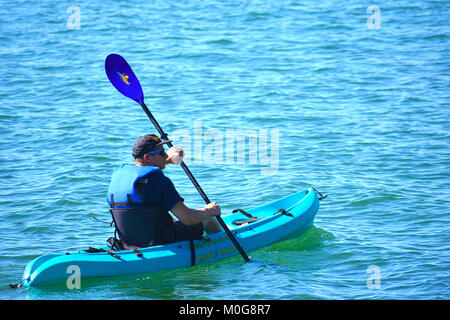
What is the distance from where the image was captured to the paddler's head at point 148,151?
5.36 metres

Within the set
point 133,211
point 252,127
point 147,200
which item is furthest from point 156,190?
point 252,127

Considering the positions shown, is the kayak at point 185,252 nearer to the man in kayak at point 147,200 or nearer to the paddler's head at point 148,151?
the man in kayak at point 147,200

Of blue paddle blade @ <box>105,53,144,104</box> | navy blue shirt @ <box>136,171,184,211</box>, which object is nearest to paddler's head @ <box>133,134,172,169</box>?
navy blue shirt @ <box>136,171,184,211</box>

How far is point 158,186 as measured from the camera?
5281mm

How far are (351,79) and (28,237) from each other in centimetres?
798

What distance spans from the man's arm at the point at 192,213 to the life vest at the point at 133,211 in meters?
0.15

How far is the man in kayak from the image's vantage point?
5297mm

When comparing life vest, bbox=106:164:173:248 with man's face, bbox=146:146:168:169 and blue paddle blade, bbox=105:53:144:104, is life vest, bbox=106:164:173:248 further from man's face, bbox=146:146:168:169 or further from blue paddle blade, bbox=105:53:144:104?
blue paddle blade, bbox=105:53:144:104

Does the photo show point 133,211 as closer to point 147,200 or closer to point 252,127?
point 147,200

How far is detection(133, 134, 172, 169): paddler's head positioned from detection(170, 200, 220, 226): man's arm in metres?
0.41

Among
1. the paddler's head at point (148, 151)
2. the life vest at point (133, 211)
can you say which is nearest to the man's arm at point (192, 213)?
the life vest at point (133, 211)
